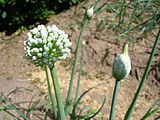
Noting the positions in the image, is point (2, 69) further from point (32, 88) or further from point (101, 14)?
point (101, 14)

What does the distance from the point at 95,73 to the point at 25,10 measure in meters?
1.43

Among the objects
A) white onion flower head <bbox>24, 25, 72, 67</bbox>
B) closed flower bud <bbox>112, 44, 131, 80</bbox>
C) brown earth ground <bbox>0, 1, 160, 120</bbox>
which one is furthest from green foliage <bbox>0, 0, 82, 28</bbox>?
closed flower bud <bbox>112, 44, 131, 80</bbox>

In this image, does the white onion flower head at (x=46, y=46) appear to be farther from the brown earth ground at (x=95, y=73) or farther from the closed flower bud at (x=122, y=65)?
the brown earth ground at (x=95, y=73)

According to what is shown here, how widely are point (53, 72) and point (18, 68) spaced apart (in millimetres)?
1704

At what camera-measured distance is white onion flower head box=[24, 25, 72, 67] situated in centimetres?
83

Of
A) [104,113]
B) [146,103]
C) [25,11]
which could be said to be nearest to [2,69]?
[25,11]

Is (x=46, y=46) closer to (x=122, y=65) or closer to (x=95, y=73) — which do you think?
(x=122, y=65)

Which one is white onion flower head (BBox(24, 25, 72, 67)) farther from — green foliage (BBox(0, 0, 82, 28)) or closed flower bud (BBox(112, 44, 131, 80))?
green foliage (BBox(0, 0, 82, 28))

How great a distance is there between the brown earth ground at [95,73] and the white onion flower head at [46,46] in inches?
32.1

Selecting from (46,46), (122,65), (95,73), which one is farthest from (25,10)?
(122,65)

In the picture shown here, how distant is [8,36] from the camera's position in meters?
3.04

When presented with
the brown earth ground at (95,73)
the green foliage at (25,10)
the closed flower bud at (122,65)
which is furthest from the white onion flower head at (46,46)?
the green foliage at (25,10)

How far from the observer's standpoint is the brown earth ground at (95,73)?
1859 millimetres

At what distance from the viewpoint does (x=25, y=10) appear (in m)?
3.03
